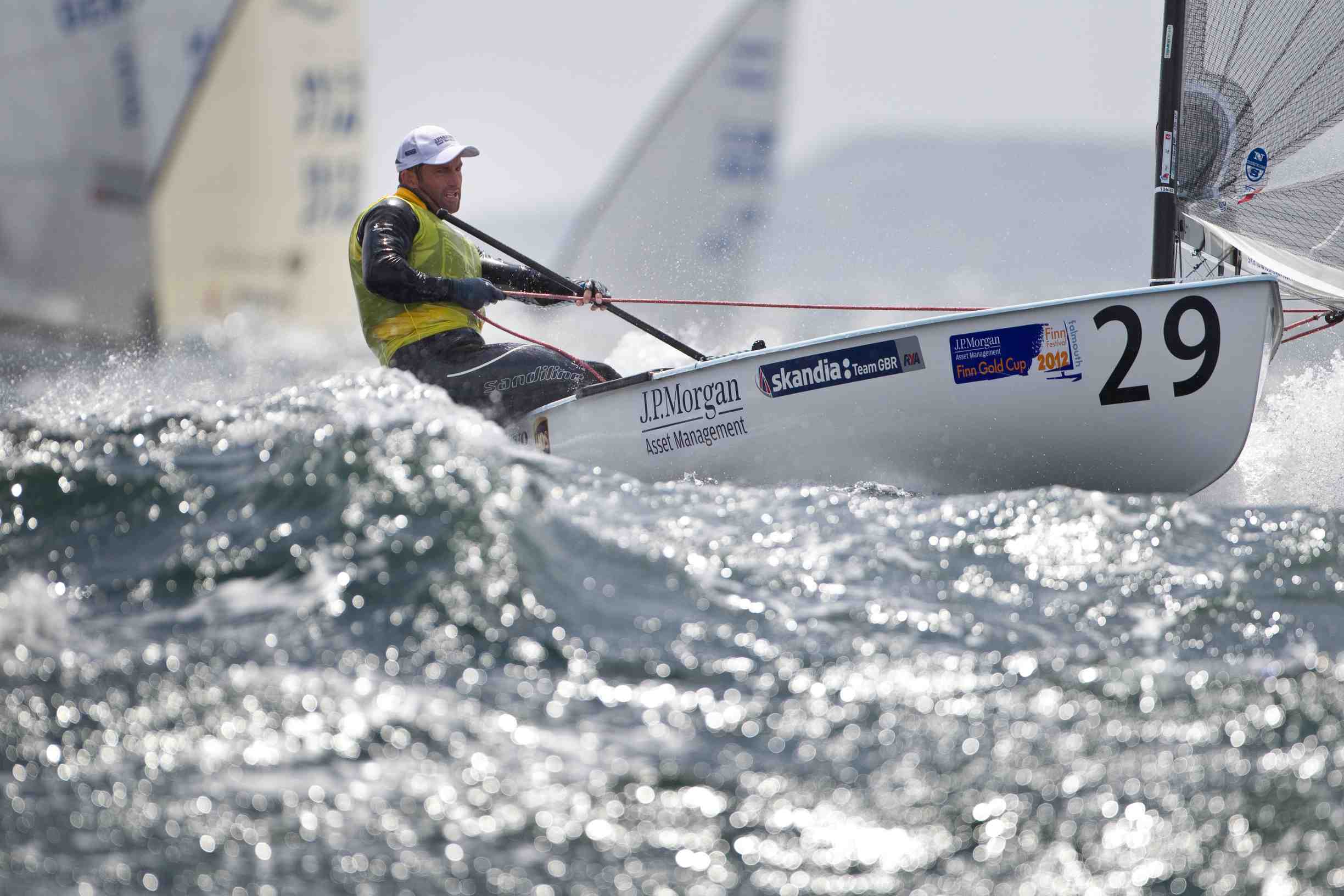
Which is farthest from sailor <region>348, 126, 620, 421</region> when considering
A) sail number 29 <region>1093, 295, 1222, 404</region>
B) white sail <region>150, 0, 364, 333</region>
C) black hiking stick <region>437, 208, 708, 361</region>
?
white sail <region>150, 0, 364, 333</region>

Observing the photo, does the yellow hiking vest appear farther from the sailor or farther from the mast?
the mast

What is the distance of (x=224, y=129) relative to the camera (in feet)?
36.4

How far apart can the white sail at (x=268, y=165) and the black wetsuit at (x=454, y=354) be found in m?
7.09

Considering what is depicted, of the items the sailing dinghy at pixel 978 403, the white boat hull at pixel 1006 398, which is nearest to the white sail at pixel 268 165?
the sailing dinghy at pixel 978 403

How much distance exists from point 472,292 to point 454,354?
282 mm

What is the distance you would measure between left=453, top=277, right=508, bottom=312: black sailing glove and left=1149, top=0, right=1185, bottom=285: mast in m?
2.38

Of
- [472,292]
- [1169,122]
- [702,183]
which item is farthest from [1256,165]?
[702,183]

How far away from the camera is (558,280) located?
477 centimetres

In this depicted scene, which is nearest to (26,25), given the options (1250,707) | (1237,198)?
(1237,198)

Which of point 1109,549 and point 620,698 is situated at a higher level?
point 1109,549

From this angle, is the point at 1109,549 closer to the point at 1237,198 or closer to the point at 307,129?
the point at 1237,198

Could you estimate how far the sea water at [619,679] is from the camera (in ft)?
5.49

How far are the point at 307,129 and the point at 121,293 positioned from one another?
2.27 metres

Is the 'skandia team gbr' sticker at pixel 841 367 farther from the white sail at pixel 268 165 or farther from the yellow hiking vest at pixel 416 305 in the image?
the white sail at pixel 268 165
